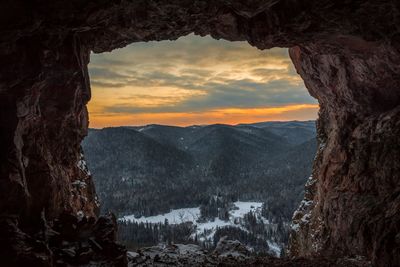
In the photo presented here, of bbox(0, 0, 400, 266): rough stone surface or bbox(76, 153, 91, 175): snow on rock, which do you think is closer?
bbox(0, 0, 400, 266): rough stone surface

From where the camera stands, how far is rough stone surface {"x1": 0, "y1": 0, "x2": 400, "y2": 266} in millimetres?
16688

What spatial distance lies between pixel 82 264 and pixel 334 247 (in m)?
18.4

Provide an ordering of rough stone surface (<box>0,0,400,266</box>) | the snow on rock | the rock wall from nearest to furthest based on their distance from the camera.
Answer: rough stone surface (<box>0,0,400,266</box>) < the rock wall < the snow on rock

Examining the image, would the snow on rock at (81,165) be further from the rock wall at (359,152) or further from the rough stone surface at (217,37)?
the rock wall at (359,152)

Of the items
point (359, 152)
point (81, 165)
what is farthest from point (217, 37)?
point (81, 165)

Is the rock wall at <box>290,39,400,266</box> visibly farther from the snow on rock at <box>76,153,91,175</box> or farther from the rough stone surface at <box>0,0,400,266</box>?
the snow on rock at <box>76,153,91,175</box>

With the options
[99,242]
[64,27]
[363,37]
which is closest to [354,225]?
[363,37]

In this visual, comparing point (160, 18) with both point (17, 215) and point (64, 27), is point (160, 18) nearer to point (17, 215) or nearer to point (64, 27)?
point (64, 27)

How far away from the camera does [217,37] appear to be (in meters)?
26.5

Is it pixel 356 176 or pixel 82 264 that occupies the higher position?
pixel 356 176

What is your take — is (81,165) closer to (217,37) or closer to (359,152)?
(217,37)

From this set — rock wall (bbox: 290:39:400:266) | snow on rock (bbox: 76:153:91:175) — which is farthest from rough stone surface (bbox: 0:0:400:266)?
snow on rock (bbox: 76:153:91:175)

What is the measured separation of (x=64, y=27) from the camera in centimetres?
1734

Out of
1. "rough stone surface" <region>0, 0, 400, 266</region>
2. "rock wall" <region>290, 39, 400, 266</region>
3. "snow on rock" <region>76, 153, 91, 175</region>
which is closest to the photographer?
"rough stone surface" <region>0, 0, 400, 266</region>
